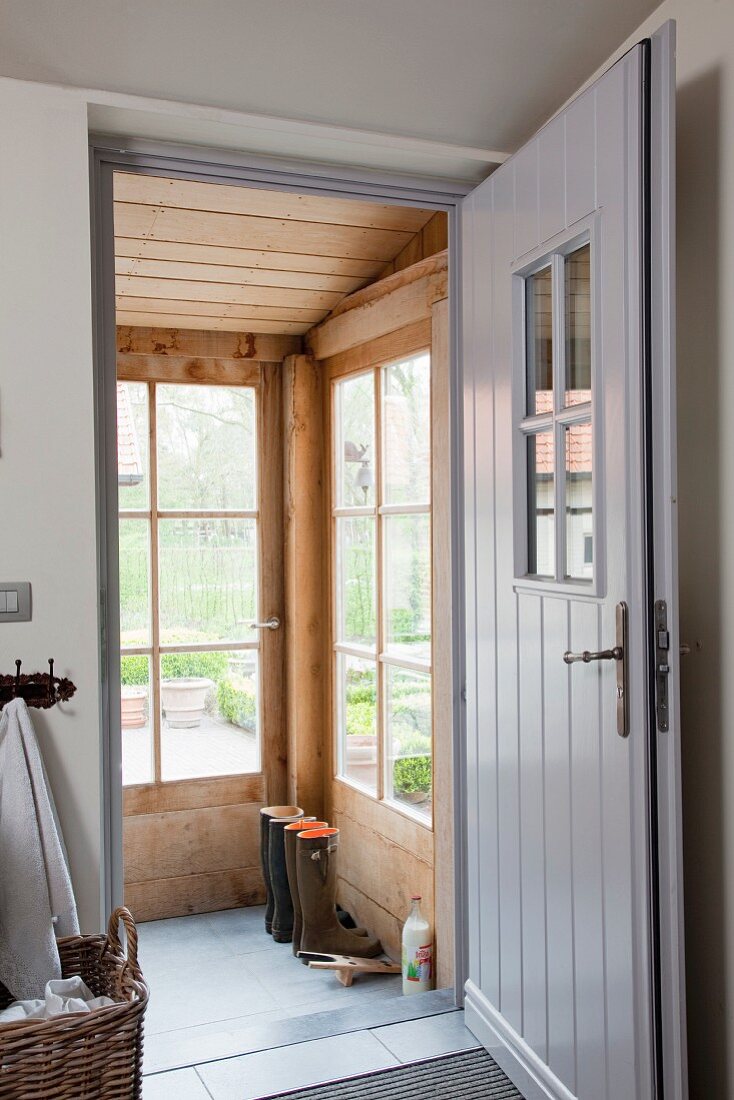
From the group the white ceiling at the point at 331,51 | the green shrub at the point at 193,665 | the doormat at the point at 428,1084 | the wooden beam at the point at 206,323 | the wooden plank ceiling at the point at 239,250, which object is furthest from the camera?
the green shrub at the point at 193,665

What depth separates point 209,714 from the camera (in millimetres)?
3867

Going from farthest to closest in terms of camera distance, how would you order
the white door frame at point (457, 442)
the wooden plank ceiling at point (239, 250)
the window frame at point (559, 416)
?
the wooden plank ceiling at point (239, 250)
the window frame at point (559, 416)
the white door frame at point (457, 442)

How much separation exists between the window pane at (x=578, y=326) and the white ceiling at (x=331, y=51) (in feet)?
1.54

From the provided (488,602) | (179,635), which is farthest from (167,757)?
(488,602)

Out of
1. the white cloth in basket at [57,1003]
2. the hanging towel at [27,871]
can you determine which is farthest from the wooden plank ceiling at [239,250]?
the white cloth in basket at [57,1003]

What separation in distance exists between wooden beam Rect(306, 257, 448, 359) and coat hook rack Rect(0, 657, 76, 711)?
4.93 ft

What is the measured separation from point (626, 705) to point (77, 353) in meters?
1.27

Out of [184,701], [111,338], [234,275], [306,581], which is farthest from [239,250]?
[184,701]

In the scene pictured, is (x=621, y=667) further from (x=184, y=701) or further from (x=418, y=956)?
(x=184, y=701)

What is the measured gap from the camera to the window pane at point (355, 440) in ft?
11.5

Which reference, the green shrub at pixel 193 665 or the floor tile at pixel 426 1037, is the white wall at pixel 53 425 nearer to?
the floor tile at pixel 426 1037

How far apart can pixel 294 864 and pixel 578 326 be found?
7.37ft

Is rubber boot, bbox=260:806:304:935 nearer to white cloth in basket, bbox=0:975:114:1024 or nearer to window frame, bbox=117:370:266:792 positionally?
window frame, bbox=117:370:266:792

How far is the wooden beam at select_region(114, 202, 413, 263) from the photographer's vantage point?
291cm
